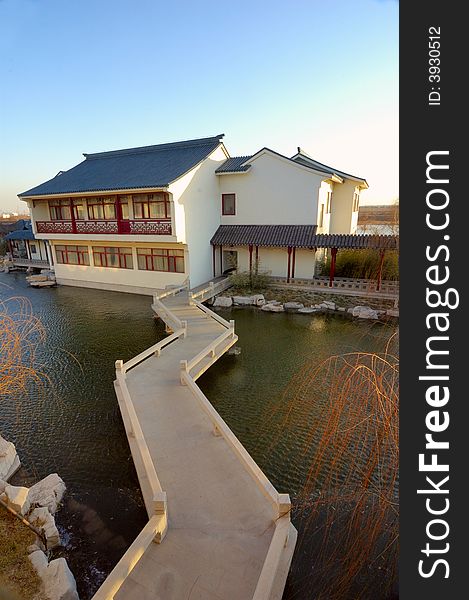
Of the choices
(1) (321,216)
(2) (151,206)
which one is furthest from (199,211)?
(1) (321,216)

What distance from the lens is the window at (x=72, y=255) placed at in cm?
2072

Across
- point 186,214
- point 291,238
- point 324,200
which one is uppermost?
point 324,200

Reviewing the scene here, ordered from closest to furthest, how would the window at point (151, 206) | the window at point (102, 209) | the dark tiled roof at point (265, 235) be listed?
the window at point (151, 206) → the dark tiled roof at point (265, 235) → the window at point (102, 209)

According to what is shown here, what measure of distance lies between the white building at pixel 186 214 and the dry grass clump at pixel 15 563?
42.8 feet

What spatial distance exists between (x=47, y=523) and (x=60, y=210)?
65.2ft

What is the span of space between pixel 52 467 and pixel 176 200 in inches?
491

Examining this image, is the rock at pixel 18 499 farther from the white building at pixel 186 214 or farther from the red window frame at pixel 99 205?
the red window frame at pixel 99 205

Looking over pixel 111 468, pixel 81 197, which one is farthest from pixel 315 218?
pixel 111 468

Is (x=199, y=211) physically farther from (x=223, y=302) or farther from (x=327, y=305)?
(x=327, y=305)

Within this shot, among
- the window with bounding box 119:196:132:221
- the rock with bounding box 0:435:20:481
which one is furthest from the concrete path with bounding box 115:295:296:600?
the window with bounding box 119:196:132:221

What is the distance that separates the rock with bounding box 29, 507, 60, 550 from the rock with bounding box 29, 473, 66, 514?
0.23 meters

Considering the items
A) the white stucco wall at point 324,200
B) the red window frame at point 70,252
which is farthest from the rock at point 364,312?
the red window frame at point 70,252

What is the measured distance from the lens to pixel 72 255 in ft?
69.8

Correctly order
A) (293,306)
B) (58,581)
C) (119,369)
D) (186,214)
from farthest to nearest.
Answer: (186,214) → (293,306) → (119,369) → (58,581)
